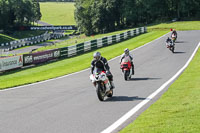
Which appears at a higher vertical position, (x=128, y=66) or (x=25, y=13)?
(x=25, y=13)

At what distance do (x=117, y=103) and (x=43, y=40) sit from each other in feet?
279

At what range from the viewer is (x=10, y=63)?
2661cm

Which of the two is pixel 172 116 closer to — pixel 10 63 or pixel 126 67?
pixel 126 67

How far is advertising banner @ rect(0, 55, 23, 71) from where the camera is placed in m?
25.7

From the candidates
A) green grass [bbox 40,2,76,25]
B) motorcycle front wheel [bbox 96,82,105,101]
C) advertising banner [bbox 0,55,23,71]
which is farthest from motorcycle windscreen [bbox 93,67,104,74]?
green grass [bbox 40,2,76,25]

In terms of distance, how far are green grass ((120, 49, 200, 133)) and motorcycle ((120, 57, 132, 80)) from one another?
17.3 ft

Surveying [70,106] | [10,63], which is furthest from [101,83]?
[10,63]

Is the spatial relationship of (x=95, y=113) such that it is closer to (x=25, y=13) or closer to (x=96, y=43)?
(x=96, y=43)

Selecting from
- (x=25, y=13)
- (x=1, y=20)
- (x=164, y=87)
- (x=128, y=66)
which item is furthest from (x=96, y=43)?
(x=25, y=13)

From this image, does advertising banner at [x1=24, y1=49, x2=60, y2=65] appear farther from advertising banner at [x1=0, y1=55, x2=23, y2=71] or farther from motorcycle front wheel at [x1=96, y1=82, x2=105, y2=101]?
motorcycle front wheel at [x1=96, y1=82, x2=105, y2=101]

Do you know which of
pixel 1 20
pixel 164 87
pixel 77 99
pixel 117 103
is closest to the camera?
pixel 117 103

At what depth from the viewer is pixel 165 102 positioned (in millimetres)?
10758

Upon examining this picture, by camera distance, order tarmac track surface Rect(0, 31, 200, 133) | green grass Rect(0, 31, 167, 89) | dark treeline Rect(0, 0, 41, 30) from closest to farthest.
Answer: tarmac track surface Rect(0, 31, 200, 133) → green grass Rect(0, 31, 167, 89) → dark treeline Rect(0, 0, 41, 30)

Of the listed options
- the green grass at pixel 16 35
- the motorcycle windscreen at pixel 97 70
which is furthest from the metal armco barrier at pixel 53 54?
the green grass at pixel 16 35
